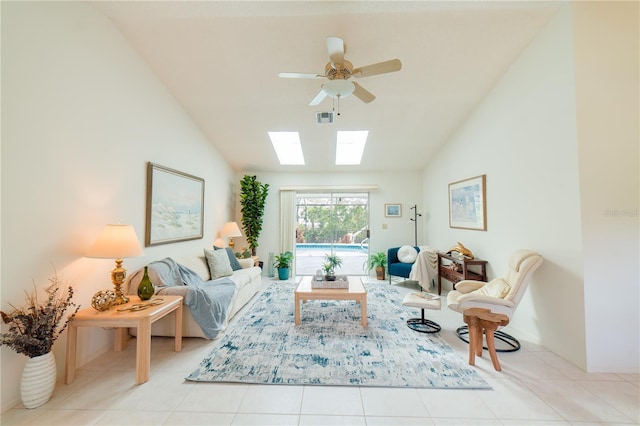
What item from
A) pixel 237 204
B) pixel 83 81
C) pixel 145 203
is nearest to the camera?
pixel 83 81

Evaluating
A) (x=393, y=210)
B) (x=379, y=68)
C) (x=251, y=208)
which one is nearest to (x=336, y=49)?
(x=379, y=68)

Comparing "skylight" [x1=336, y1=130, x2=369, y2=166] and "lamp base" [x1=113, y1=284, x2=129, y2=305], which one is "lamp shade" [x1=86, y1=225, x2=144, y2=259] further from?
"skylight" [x1=336, y1=130, x2=369, y2=166]

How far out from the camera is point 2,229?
1722 mm

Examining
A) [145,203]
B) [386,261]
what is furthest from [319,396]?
[386,261]

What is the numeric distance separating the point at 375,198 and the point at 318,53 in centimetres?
370

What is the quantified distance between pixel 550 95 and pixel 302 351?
3.56m

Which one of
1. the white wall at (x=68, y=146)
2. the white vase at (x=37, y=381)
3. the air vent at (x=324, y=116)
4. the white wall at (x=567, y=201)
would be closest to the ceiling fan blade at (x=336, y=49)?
the air vent at (x=324, y=116)

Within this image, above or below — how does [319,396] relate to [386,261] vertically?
below

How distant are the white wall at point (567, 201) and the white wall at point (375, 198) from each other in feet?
9.20

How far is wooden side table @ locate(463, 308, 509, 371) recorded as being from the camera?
2.25 meters

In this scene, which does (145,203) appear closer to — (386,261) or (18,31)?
(18,31)

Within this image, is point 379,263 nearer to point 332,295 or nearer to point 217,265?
point 332,295

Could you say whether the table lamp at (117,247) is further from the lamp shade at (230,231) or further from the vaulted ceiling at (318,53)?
the lamp shade at (230,231)

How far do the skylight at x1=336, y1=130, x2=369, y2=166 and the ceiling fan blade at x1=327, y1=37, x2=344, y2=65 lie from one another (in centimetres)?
271
